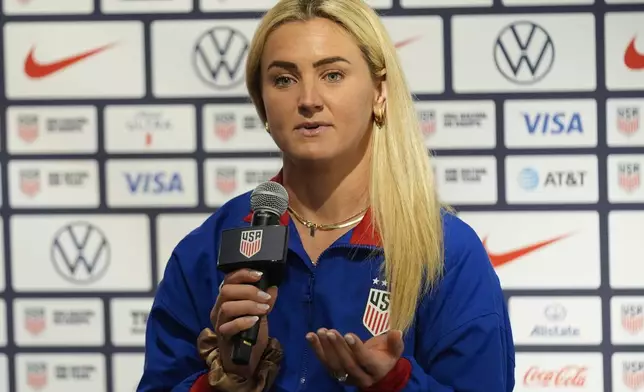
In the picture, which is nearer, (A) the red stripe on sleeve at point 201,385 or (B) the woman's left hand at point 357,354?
(B) the woman's left hand at point 357,354

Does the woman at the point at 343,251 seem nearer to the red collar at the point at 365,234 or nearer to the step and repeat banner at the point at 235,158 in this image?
the red collar at the point at 365,234

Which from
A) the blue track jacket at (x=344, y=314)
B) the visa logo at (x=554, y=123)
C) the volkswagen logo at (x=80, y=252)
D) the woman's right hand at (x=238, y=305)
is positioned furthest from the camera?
the volkswagen logo at (x=80, y=252)

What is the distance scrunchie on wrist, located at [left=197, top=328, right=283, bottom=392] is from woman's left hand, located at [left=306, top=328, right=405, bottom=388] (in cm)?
10

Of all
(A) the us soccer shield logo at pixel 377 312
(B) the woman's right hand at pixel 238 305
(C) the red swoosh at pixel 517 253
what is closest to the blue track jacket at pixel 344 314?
(A) the us soccer shield logo at pixel 377 312

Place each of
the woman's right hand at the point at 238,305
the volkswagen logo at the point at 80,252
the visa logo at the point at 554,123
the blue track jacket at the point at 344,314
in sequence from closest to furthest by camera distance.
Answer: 1. the woman's right hand at the point at 238,305
2. the blue track jacket at the point at 344,314
3. the visa logo at the point at 554,123
4. the volkswagen logo at the point at 80,252

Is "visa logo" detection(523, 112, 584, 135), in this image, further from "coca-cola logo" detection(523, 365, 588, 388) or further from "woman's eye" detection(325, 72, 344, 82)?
"woman's eye" detection(325, 72, 344, 82)

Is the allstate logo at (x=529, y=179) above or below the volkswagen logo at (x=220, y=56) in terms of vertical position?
below

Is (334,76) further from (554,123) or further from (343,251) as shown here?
(554,123)

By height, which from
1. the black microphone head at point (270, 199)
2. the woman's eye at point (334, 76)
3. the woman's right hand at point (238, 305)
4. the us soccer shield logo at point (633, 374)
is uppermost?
the woman's eye at point (334, 76)

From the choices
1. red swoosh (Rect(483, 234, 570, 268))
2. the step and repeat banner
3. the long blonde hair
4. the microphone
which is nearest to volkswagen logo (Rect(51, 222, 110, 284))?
the step and repeat banner

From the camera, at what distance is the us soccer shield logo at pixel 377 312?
0.97 m

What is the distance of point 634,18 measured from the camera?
2.03 m

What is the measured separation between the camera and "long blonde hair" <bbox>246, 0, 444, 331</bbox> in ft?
3.20

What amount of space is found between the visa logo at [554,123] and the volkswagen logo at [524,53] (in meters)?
0.08
